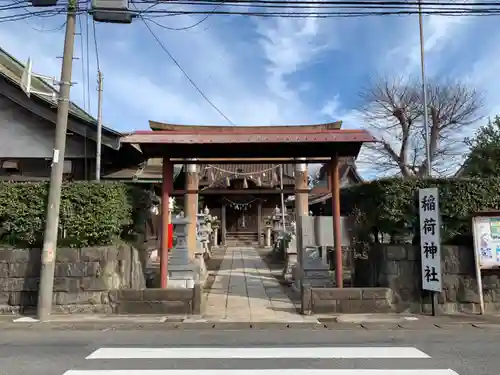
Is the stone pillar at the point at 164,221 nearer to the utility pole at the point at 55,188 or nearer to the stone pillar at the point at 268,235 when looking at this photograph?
the utility pole at the point at 55,188

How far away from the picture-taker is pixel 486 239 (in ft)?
31.2

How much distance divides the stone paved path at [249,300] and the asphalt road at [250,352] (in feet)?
4.57

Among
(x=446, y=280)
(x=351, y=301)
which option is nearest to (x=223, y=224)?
(x=351, y=301)

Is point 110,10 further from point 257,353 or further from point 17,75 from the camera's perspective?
point 257,353

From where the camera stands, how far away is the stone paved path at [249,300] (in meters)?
9.32

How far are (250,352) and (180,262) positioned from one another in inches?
268

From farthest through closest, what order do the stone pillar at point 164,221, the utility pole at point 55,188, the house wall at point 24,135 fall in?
1. the house wall at point 24,135
2. the stone pillar at point 164,221
3. the utility pole at point 55,188

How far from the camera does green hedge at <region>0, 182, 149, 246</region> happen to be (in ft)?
32.0

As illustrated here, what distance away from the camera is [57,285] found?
9.61m

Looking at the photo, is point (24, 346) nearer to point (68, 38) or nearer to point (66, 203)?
point (66, 203)

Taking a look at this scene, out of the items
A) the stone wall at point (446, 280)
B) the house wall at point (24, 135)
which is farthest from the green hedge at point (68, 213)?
the stone wall at point (446, 280)

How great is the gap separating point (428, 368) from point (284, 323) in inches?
143

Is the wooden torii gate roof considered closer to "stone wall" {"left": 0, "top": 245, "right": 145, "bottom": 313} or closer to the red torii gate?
the red torii gate

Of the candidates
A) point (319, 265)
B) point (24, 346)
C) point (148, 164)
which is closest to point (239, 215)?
point (148, 164)
